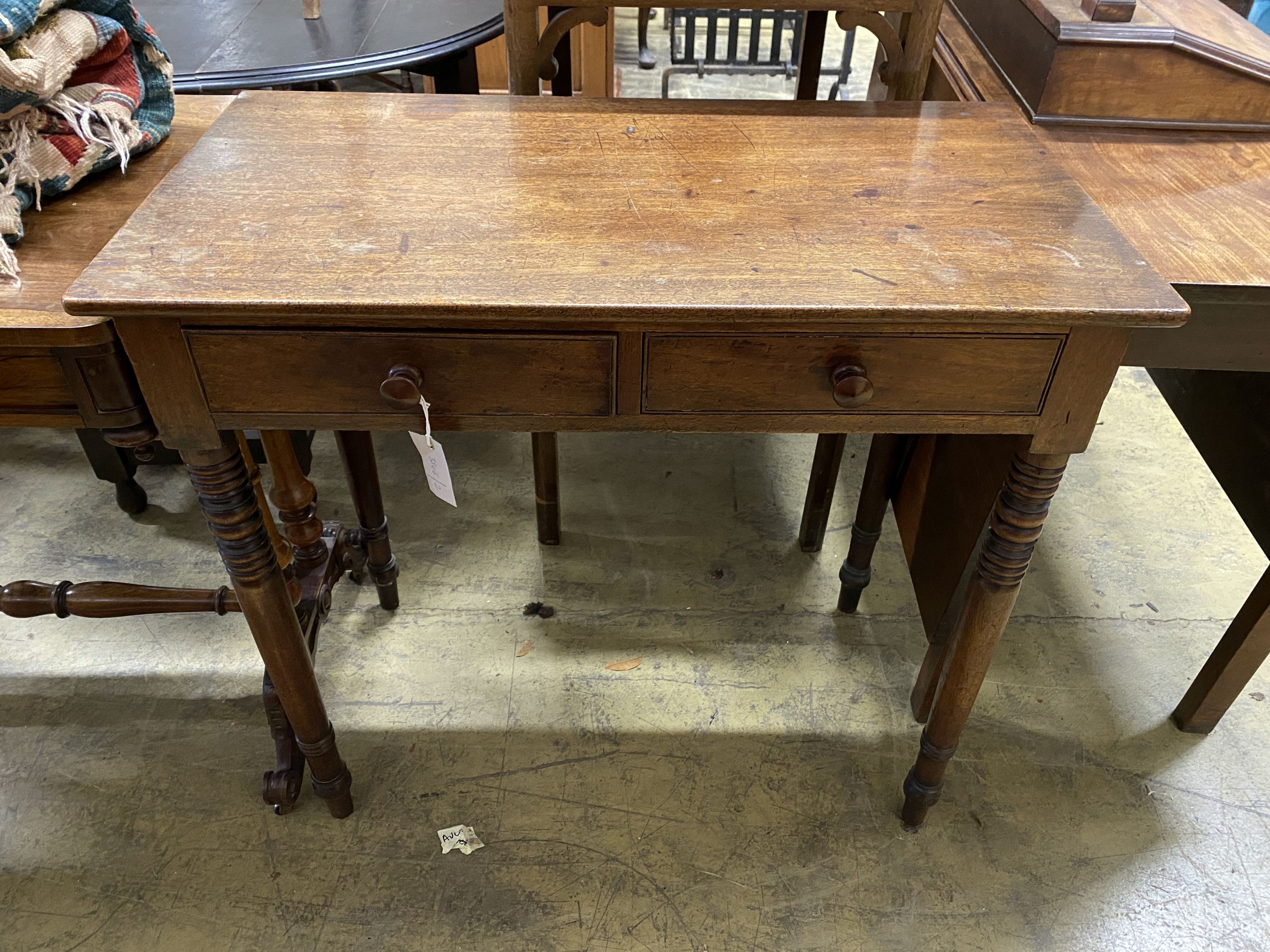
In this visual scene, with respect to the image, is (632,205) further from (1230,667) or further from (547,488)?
(1230,667)

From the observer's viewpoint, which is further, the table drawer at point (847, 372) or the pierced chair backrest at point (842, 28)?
the pierced chair backrest at point (842, 28)

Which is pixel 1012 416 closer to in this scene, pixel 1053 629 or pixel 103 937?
pixel 1053 629

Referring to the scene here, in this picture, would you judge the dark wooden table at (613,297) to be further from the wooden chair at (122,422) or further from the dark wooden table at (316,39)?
the dark wooden table at (316,39)

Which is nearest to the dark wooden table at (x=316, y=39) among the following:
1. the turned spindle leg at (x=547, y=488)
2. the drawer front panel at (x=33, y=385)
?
the turned spindle leg at (x=547, y=488)

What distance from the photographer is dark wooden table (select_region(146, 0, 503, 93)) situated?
71.8 inches

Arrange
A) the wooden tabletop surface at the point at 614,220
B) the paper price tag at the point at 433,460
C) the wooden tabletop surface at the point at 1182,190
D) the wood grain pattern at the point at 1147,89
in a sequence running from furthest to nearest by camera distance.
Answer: the wood grain pattern at the point at 1147,89, the wooden tabletop surface at the point at 1182,190, the paper price tag at the point at 433,460, the wooden tabletop surface at the point at 614,220

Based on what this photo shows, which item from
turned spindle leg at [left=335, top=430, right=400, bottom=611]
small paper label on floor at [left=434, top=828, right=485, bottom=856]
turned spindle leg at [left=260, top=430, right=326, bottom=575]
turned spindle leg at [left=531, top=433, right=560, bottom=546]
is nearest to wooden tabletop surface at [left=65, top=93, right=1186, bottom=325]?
turned spindle leg at [left=260, top=430, right=326, bottom=575]

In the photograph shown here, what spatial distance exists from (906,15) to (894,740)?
1256 mm

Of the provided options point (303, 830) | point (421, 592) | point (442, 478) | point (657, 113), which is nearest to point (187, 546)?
point (421, 592)

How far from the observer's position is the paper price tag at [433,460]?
3.38 ft

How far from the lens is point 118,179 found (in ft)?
4.08

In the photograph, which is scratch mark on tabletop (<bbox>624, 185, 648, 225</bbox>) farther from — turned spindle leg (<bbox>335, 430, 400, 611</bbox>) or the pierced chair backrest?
turned spindle leg (<bbox>335, 430, 400, 611</bbox>)

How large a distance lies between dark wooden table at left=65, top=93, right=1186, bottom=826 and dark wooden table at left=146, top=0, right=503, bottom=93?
2.39 ft

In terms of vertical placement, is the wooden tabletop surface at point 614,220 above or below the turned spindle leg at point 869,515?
above
